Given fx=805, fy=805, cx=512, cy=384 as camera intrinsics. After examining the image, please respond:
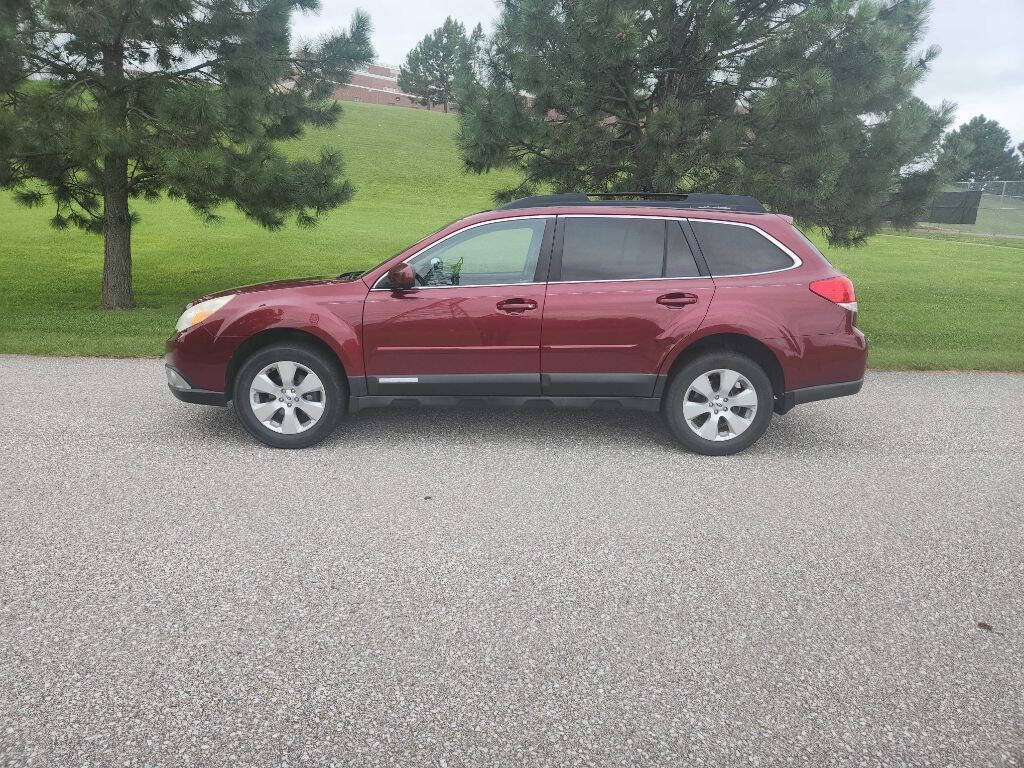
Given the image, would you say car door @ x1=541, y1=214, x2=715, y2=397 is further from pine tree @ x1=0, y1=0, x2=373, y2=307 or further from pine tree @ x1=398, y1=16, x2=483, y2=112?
pine tree @ x1=398, y1=16, x2=483, y2=112

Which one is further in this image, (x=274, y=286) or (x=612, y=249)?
(x=274, y=286)

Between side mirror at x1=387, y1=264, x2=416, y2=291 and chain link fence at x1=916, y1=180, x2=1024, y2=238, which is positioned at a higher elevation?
chain link fence at x1=916, y1=180, x2=1024, y2=238

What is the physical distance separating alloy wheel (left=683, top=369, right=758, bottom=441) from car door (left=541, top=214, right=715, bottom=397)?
12.1 inches

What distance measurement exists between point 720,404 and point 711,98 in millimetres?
7005

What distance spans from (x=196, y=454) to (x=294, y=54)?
29.6 ft

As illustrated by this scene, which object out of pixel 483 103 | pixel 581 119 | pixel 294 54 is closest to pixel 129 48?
pixel 294 54

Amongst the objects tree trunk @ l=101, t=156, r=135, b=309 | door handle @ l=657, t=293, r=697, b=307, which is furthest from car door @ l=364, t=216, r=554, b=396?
tree trunk @ l=101, t=156, r=135, b=309

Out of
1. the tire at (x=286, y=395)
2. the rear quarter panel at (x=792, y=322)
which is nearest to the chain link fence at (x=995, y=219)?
the rear quarter panel at (x=792, y=322)

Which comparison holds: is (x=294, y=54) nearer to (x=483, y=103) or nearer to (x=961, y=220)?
(x=483, y=103)

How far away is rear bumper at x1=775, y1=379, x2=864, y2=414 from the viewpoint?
549cm

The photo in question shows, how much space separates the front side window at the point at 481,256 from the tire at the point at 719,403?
Answer: 131 cm

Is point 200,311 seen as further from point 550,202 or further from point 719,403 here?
point 719,403

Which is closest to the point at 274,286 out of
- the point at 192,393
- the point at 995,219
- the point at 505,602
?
the point at 192,393

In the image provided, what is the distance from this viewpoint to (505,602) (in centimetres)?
336
